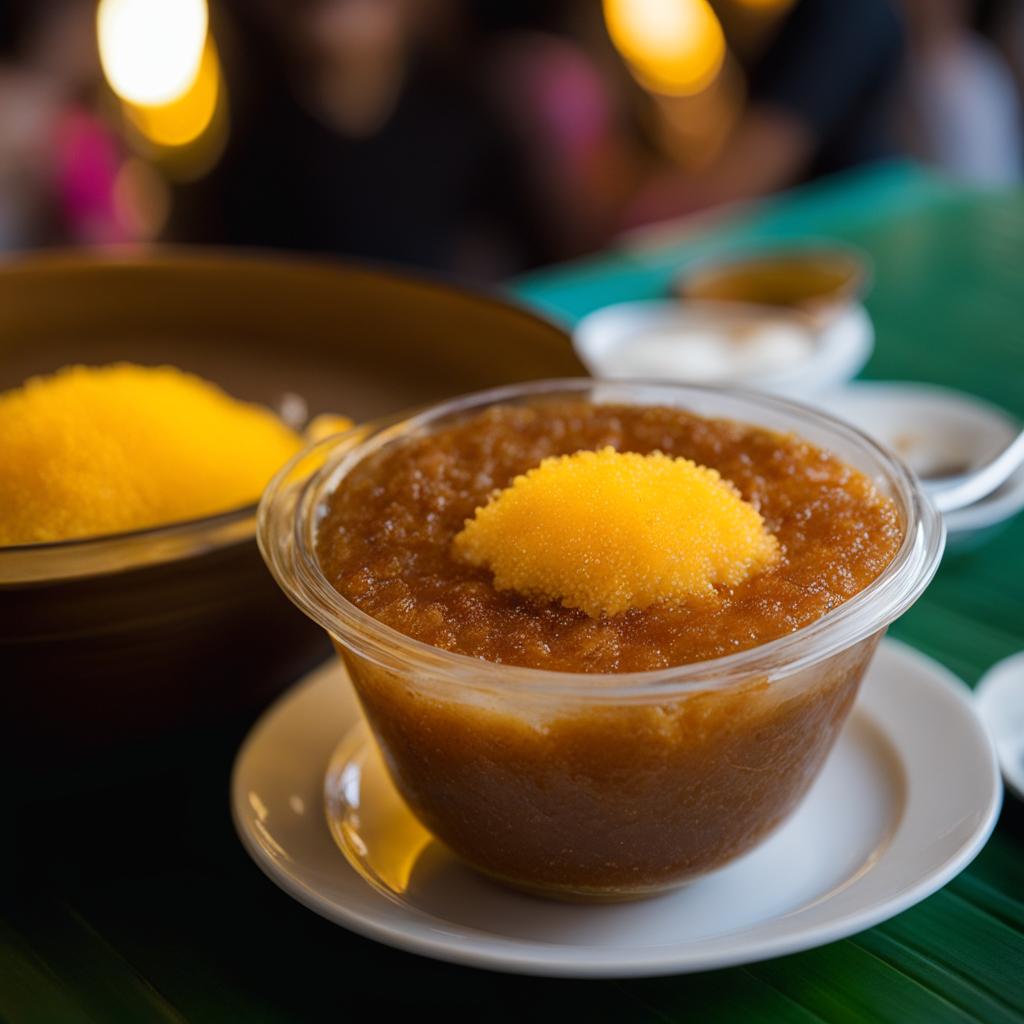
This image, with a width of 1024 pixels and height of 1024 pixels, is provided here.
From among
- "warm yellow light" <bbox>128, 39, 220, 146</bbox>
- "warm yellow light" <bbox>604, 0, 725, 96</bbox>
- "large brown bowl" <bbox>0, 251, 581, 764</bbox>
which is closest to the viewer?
"large brown bowl" <bbox>0, 251, 581, 764</bbox>

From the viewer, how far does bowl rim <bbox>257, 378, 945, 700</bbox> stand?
26.9 inches

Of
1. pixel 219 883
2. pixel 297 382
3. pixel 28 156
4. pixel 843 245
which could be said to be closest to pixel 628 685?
pixel 219 883

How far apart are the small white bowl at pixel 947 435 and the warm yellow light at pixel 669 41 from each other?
11.0 feet

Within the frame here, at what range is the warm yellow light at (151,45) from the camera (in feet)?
12.5

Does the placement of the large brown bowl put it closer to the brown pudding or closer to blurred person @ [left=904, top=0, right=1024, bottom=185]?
the brown pudding

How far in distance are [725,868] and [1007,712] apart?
284mm

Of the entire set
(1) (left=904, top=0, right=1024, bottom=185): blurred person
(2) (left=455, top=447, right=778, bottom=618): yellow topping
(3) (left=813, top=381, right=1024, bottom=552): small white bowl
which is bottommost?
(1) (left=904, top=0, right=1024, bottom=185): blurred person

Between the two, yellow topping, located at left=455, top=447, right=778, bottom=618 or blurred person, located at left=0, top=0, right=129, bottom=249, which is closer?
yellow topping, located at left=455, top=447, right=778, bottom=618

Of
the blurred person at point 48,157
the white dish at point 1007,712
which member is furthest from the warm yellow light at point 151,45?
the white dish at point 1007,712

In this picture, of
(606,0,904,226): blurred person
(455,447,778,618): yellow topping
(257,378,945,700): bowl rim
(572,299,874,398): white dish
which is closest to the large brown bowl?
(257,378,945,700): bowl rim

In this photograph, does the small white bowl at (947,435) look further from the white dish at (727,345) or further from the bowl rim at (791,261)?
the bowl rim at (791,261)

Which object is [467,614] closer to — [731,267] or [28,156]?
[731,267]

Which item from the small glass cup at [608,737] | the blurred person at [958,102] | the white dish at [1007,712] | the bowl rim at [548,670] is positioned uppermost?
the bowl rim at [548,670]

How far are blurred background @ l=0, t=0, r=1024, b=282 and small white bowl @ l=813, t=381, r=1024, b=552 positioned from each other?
2057 mm
